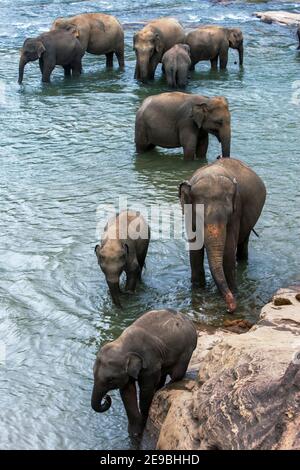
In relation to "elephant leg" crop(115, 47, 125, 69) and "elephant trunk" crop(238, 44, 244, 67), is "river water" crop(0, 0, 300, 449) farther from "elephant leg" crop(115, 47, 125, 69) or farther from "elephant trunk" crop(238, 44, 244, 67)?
"elephant leg" crop(115, 47, 125, 69)

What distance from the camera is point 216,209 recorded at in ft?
30.3

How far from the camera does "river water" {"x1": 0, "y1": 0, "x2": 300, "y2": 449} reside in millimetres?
8266

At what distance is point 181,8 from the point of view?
27125mm

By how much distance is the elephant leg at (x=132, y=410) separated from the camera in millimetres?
7246

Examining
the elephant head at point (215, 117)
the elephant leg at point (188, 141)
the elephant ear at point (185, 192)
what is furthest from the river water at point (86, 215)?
the elephant ear at point (185, 192)

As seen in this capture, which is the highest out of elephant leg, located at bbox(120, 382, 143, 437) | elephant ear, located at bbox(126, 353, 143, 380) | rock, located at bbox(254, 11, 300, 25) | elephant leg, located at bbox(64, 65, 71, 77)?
elephant ear, located at bbox(126, 353, 143, 380)

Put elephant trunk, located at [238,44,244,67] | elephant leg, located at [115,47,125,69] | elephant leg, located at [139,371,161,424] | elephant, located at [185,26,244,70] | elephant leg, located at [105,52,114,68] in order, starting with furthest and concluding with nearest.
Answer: elephant leg, located at [105,52,114,68]
elephant trunk, located at [238,44,244,67]
elephant leg, located at [115,47,125,69]
elephant, located at [185,26,244,70]
elephant leg, located at [139,371,161,424]

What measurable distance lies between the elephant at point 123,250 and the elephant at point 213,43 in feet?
35.1

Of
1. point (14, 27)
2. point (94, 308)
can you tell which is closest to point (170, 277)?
point (94, 308)

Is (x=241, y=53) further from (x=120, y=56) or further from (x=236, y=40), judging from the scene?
Answer: (x=120, y=56)

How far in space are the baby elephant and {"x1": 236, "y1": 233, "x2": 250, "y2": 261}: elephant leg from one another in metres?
2.88

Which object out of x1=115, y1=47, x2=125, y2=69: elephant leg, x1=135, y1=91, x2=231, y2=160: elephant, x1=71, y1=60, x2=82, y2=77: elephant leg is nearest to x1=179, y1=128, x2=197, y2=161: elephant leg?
x1=135, y1=91, x2=231, y2=160: elephant

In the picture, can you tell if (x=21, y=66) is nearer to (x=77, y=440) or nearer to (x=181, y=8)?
(x=181, y=8)

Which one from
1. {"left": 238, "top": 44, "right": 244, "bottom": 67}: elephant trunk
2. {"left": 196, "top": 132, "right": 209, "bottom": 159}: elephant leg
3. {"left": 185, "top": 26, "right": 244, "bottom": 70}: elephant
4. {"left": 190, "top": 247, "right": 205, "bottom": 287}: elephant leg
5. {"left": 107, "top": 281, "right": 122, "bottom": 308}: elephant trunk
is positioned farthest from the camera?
{"left": 238, "top": 44, "right": 244, "bottom": 67}: elephant trunk
